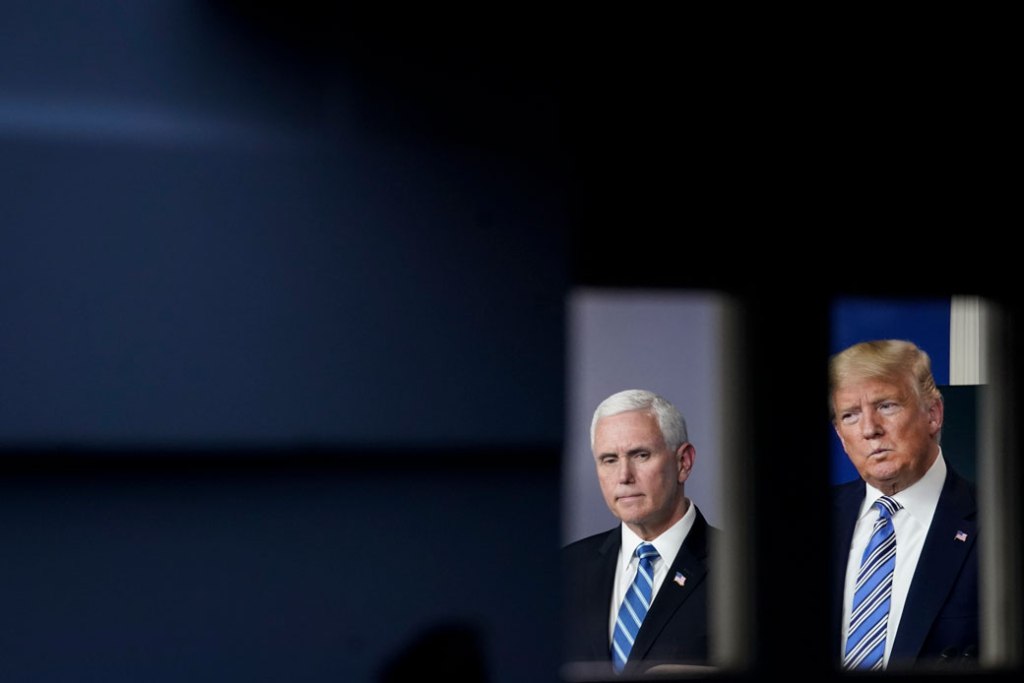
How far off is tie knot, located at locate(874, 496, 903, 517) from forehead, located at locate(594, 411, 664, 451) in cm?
79

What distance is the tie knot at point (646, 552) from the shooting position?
3699 mm

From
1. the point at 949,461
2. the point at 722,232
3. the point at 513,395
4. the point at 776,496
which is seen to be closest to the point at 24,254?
the point at 513,395

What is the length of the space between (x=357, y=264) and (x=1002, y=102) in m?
2.16

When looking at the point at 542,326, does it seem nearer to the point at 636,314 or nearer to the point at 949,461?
the point at 636,314

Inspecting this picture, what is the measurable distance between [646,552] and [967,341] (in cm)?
128

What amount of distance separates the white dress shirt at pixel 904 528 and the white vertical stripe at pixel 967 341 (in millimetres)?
275

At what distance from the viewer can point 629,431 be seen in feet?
12.3

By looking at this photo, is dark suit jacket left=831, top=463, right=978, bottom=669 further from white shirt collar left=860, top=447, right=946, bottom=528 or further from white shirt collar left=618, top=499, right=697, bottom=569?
white shirt collar left=618, top=499, right=697, bottom=569

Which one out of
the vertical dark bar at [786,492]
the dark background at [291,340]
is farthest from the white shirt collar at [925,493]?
the dark background at [291,340]

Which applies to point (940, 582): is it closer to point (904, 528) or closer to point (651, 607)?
point (904, 528)

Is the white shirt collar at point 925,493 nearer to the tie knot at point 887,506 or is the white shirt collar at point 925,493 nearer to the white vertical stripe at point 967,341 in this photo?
the tie knot at point 887,506

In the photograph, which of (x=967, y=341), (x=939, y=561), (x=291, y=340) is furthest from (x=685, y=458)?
(x=291, y=340)

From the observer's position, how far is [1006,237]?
3818 millimetres

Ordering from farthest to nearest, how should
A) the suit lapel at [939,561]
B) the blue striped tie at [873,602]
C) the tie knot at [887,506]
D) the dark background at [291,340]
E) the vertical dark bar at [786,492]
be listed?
the tie knot at [887,506] < the suit lapel at [939,561] < the blue striped tie at [873,602] < the vertical dark bar at [786,492] < the dark background at [291,340]
